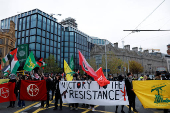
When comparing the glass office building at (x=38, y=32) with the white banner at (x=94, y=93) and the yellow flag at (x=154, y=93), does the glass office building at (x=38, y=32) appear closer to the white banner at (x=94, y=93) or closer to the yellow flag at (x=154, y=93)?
the white banner at (x=94, y=93)

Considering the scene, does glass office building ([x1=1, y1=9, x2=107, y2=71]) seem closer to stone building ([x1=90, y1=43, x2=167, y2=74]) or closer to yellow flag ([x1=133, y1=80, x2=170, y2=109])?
stone building ([x1=90, y1=43, x2=167, y2=74])

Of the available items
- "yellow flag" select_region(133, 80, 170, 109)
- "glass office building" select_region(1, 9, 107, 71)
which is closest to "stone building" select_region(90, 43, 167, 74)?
"glass office building" select_region(1, 9, 107, 71)

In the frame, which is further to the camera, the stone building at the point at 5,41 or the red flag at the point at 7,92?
the stone building at the point at 5,41

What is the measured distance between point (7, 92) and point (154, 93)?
8195 millimetres

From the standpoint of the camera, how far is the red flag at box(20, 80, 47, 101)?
7723 mm

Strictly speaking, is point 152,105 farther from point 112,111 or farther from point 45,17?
point 45,17

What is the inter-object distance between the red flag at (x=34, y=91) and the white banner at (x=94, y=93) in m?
1.06

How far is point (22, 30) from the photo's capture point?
44594 mm

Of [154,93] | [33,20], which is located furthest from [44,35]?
[154,93]

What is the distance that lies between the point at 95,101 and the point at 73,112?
1287 millimetres

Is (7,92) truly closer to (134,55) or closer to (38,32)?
(38,32)

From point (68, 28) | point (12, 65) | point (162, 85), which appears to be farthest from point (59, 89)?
point (68, 28)

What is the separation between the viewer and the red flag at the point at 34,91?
7.72m

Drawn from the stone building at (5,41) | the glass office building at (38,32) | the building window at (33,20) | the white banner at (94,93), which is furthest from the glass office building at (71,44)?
the white banner at (94,93)
